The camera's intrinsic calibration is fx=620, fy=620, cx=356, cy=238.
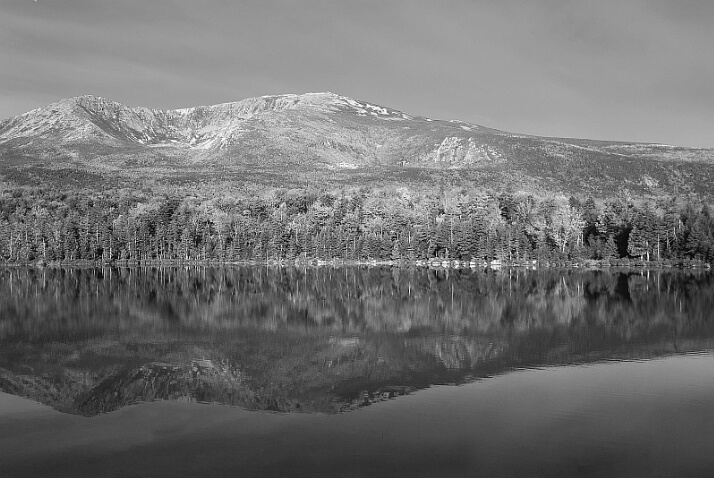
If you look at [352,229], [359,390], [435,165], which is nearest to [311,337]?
[359,390]

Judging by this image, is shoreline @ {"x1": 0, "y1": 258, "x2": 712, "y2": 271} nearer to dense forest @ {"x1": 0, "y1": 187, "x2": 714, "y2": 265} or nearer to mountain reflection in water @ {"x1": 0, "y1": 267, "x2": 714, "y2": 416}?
dense forest @ {"x1": 0, "y1": 187, "x2": 714, "y2": 265}

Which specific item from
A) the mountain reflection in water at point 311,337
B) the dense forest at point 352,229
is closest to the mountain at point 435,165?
the dense forest at point 352,229

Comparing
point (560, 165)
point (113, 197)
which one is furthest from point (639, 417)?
point (560, 165)

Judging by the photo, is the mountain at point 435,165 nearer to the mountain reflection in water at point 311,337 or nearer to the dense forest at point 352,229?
the dense forest at point 352,229

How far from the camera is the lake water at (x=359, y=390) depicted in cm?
1262

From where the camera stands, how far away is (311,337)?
27.3m

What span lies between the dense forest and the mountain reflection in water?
29.0 meters

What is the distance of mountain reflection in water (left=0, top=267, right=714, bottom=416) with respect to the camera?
18.4 metres

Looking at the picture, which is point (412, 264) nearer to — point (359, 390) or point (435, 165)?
point (359, 390)

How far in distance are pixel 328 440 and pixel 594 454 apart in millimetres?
5587

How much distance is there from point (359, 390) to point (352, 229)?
77427mm

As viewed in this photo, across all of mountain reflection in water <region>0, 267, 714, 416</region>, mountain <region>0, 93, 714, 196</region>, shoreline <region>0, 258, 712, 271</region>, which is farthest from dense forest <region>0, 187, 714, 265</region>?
mountain <region>0, 93, 714, 196</region>

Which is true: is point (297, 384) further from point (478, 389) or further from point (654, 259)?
point (654, 259)

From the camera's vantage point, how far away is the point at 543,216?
8950 cm
